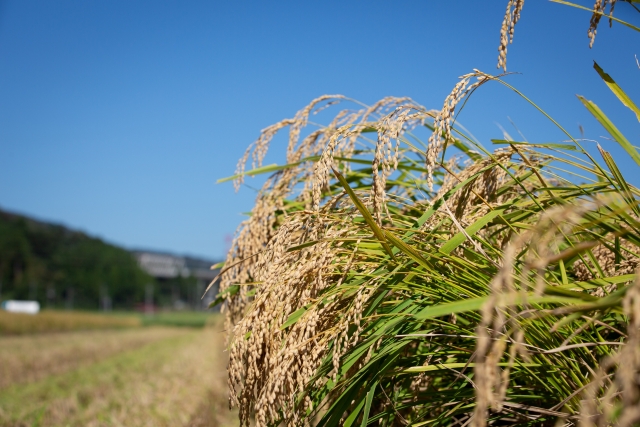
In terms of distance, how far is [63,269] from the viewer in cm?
9256

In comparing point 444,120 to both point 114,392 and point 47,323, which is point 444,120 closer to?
point 114,392

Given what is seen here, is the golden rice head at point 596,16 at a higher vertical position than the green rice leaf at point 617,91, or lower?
higher

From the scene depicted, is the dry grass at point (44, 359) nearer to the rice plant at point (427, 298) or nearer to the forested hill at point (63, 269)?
the rice plant at point (427, 298)

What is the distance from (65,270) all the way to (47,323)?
58153 millimetres

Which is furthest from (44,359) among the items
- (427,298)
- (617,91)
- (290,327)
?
(617,91)

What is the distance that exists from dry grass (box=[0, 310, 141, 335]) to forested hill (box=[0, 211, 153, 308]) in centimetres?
4012

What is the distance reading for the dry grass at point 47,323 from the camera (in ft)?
111

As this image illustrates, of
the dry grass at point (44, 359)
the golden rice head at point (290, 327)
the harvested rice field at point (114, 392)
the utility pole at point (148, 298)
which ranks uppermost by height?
the golden rice head at point (290, 327)

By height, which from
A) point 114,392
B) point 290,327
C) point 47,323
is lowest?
point 47,323

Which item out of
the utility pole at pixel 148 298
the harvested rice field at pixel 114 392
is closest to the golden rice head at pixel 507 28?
the harvested rice field at pixel 114 392

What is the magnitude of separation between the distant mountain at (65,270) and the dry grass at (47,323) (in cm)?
4016

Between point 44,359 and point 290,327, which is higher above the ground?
point 290,327

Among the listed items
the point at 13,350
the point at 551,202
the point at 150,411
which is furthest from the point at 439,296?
the point at 13,350

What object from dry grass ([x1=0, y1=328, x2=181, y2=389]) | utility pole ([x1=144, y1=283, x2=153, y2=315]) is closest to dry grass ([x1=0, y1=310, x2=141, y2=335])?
dry grass ([x1=0, y1=328, x2=181, y2=389])
